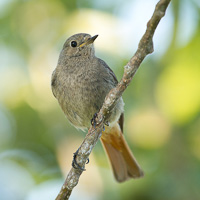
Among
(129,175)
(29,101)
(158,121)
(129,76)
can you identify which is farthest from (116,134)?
(129,76)

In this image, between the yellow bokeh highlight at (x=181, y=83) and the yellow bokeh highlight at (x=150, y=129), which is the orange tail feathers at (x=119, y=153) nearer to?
the yellow bokeh highlight at (x=150, y=129)

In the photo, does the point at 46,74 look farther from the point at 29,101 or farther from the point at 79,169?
the point at 79,169

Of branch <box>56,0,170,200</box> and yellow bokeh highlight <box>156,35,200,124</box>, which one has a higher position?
yellow bokeh highlight <box>156,35,200,124</box>

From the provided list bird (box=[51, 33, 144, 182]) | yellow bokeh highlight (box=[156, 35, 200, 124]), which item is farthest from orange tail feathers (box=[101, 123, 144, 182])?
yellow bokeh highlight (box=[156, 35, 200, 124])

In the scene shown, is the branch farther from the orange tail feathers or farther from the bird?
the orange tail feathers

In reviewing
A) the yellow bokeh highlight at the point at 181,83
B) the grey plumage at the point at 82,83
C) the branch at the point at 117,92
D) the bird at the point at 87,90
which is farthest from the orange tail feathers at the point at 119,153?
the branch at the point at 117,92

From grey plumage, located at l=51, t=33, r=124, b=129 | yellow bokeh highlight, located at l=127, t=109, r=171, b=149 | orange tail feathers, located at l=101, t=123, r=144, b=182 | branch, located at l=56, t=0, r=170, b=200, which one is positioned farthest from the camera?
orange tail feathers, located at l=101, t=123, r=144, b=182
